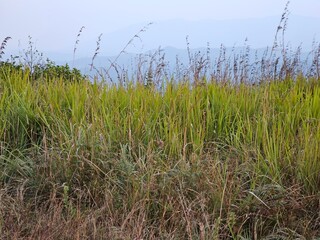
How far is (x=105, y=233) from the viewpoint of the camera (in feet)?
9.30

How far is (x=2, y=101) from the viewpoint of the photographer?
4340 mm

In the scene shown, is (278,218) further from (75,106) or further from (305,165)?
(75,106)

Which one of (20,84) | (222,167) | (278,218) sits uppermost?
(20,84)

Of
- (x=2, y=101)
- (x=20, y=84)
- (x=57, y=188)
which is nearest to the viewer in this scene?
(x=57, y=188)

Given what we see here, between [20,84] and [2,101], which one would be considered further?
[20,84]

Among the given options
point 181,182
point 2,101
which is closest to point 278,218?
point 181,182

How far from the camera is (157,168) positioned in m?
3.32

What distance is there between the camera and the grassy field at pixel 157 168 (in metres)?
2.97

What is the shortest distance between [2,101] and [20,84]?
1.94 feet

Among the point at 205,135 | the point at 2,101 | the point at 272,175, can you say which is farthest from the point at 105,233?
the point at 2,101

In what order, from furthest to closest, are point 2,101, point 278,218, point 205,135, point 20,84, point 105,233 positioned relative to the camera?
point 20,84, point 2,101, point 205,135, point 278,218, point 105,233

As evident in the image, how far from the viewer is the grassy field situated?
297 centimetres

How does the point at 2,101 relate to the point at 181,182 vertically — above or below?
above

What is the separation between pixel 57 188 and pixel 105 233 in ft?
2.01
